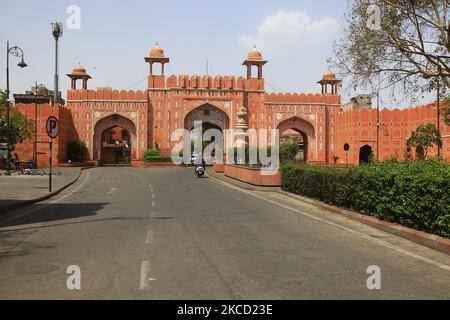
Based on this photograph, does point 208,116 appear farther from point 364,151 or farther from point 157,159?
point 364,151

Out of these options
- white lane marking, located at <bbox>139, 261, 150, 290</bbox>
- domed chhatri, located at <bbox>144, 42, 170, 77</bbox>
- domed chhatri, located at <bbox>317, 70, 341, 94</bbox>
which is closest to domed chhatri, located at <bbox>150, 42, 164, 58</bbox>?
domed chhatri, located at <bbox>144, 42, 170, 77</bbox>

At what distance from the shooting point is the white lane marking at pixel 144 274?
17.5 ft

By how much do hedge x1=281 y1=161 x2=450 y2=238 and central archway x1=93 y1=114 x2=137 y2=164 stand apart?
1575 inches

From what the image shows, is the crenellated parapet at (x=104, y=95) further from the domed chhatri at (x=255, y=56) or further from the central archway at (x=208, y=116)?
the domed chhatri at (x=255, y=56)

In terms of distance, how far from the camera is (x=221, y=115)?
53.5 meters

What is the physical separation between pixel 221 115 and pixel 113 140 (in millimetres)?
39145

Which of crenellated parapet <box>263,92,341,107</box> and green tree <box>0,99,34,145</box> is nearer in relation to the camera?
green tree <box>0,99,34,145</box>

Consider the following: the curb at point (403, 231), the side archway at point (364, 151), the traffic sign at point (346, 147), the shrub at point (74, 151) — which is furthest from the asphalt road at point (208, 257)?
the side archway at point (364, 151)

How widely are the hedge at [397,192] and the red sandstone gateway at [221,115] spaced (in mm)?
37189

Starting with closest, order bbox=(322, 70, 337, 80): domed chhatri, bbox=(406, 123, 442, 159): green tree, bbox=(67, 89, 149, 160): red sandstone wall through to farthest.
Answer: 1. bbox=(406, 123, 442, 159): green tree
2. bbox=(67, 89, 149, 160): red sandstone wall
3. bbox=(322, 70, 337, 80): domed chhatri

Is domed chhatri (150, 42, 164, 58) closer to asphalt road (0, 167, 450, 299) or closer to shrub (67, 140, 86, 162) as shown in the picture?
shrub (67, 140, 86, 162)

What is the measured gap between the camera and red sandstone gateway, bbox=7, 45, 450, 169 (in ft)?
163

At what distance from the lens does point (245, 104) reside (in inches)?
2093

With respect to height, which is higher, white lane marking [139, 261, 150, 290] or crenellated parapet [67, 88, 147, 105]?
crenellated parapet [67, 88, 147, 105]
